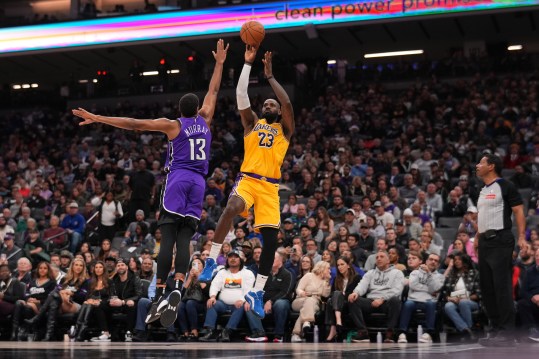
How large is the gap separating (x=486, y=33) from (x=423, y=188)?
12.0 meters

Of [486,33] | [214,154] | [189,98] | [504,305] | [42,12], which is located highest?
[42,12]

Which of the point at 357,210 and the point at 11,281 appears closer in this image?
the point at 11,281

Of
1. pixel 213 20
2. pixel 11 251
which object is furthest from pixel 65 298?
pixel 213 20

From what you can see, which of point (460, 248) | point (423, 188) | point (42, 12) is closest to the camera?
point (460, 248)

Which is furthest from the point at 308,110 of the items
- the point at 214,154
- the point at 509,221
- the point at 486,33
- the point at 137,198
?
the point at 509,221

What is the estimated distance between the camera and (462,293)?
39.8 ft

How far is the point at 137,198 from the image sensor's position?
59.4 feet

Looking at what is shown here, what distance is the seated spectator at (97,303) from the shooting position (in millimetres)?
13398

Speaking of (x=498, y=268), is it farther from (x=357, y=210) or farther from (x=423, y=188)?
(x=423, y=188)

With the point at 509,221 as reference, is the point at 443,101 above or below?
above

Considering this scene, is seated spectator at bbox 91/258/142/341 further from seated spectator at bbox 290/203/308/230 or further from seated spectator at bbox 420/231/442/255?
seated spectator at bbox 420/231/442/255

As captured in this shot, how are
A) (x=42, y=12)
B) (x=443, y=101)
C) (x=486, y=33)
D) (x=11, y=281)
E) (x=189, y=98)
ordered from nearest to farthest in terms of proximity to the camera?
1. (x=189, y=98)
2. (x=11, y=281)
3. (x=443, y=101)
4. (x=486, y=33)
5. (x=42, y=12)

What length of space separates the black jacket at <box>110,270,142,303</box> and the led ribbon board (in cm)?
1216

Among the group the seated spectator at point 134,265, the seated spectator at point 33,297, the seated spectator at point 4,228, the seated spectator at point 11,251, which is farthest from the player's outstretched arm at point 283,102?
the seated spectator at point 4,228
